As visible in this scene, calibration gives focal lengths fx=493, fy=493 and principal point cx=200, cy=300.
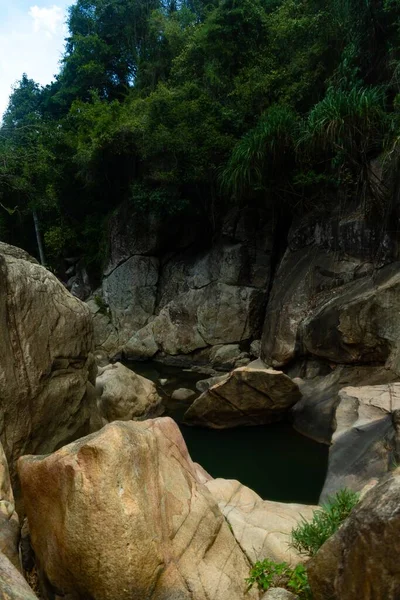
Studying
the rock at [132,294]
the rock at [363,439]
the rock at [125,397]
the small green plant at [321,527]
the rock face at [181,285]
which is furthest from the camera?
the rock at [132,294]

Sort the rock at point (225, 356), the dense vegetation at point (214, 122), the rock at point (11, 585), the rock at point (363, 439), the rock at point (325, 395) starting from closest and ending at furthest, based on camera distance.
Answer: the rock at point (11, 585) → the rock at point (363, 439) → the rock at point (325, 395) → the dense vegetation at point (214, 122) → the rock at point (225, 356)

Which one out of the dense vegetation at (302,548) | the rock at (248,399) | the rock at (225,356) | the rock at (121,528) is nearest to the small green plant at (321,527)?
the dense vegetation at (302,548)

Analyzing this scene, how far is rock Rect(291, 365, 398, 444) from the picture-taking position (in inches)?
364

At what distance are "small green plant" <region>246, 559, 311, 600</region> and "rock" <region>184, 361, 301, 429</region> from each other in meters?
5.69

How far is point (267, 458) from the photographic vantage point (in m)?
8.98

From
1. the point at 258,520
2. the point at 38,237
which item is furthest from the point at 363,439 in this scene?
the point at 38,237

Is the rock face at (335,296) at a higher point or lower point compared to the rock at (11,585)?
higher

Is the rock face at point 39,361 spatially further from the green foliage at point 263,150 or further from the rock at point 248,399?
the green foliage at point 263,150

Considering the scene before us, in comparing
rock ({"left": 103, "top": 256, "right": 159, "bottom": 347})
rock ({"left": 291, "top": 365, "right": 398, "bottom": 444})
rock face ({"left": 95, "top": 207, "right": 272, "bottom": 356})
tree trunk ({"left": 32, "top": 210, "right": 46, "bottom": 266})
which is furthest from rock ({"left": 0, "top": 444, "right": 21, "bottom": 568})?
tree trunk ({"left": 32, "top": 210, "right": 46, "bottom": 266})

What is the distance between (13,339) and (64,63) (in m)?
27.4

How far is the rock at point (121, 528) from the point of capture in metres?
3.57

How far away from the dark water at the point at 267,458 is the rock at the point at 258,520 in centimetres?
210

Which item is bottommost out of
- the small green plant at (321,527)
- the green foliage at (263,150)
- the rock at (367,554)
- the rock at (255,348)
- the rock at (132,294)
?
the small green plant at (321,527)

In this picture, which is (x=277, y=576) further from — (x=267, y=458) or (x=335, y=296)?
(x=335, y=296)
